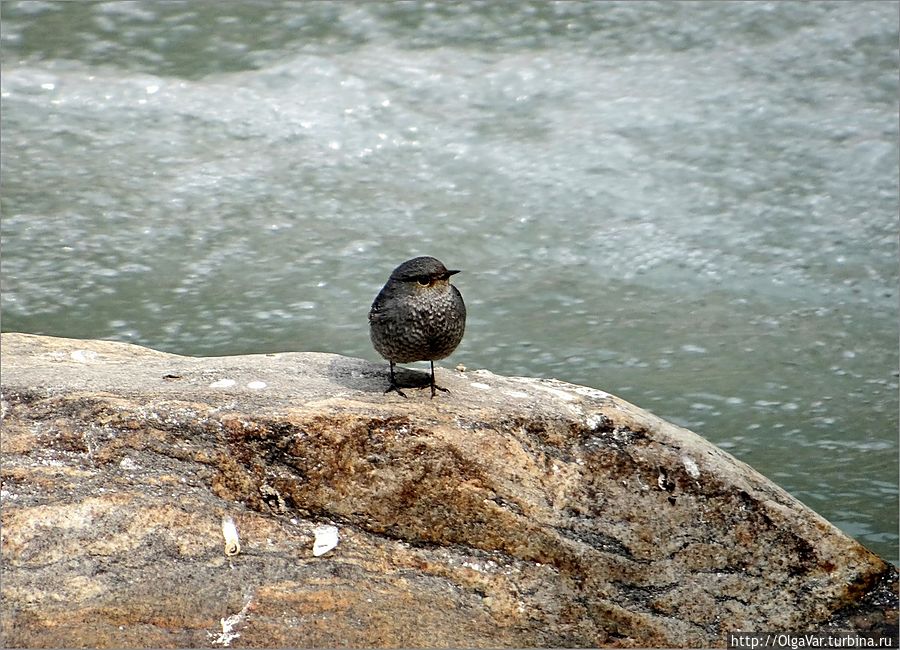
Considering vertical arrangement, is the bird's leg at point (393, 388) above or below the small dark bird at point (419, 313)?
below

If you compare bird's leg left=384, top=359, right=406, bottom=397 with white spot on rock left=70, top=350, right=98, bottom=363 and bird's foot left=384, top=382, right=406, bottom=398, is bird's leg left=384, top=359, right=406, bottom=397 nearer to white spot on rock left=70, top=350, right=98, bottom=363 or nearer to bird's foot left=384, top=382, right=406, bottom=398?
bird's foot left=384, top=382, right=406, bottom=398

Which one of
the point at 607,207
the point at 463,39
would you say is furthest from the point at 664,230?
the point at 463,39

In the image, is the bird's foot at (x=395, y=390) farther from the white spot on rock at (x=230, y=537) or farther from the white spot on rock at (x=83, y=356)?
the white spot on rock at (x=83, y=356)

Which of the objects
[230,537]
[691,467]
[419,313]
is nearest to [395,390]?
[419,313]

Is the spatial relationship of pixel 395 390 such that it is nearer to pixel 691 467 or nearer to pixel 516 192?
pixel 691 467

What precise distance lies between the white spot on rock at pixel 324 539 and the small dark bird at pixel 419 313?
56cm

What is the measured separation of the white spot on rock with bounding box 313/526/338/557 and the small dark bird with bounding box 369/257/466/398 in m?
0.56

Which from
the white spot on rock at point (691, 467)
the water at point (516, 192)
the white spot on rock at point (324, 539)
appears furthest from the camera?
the water at point (516, 192)

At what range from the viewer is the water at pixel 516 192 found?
6891mm

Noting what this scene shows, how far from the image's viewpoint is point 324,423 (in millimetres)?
3859

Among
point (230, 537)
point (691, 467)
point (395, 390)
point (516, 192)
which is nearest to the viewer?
point (230, 537)

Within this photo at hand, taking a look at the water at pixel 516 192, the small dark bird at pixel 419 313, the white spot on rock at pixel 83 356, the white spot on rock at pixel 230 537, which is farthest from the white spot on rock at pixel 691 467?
the white spot on rock at pixel 83 356

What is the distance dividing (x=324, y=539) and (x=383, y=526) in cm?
20

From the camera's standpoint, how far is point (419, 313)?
4.10m
